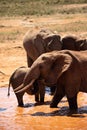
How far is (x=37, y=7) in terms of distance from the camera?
40.5 m

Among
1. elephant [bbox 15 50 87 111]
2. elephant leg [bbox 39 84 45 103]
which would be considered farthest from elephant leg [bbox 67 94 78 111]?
elephant leg [bbox 39 84 45 103]

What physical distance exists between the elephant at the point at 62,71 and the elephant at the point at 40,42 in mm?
2815

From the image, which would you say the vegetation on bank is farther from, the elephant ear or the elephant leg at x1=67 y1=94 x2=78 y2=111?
the elephant ear

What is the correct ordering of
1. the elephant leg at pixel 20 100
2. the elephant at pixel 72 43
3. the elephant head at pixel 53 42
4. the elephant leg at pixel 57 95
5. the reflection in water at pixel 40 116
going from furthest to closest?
the elephant at pixel 72 43
the elephant head at pixel 53 42
the elephant leg at pixel 20 100
the elephant leg at pixel 57 95
the reflection in water at pixel 40 116

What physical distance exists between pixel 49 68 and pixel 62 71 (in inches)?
10.6

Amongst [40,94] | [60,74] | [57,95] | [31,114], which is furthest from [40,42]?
[60,74]

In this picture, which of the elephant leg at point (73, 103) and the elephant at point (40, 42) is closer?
the elephant leg at point (73, 103)

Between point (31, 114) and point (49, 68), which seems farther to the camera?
point (31, 114)

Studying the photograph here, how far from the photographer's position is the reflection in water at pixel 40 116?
9375 millimetres

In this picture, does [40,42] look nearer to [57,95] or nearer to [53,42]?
[53,42]

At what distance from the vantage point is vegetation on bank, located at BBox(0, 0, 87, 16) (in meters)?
35.3

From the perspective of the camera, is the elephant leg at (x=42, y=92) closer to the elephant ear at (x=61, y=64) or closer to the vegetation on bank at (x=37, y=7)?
the elephant ear at (x=61, y=64)

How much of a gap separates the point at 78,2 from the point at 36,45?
30312 millimetres

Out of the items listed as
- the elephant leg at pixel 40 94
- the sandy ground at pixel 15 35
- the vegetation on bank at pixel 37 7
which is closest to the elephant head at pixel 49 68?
the elephant leg at pixel 40 94
